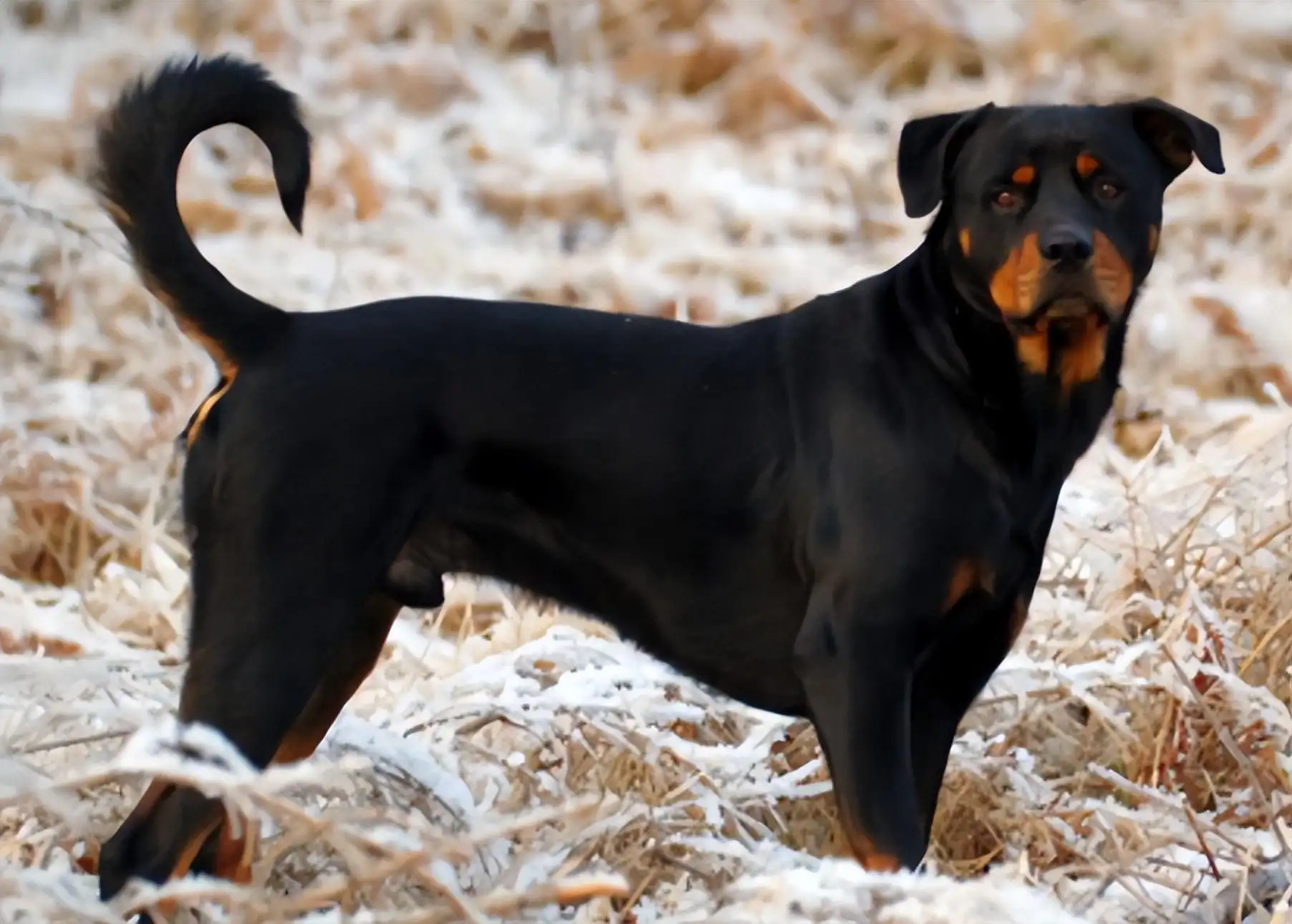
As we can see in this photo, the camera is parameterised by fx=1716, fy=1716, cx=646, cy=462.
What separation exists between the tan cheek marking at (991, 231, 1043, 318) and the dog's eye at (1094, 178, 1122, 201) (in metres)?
0.18

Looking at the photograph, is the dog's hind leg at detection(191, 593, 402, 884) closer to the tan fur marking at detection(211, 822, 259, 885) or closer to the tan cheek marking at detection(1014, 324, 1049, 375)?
the tan fur marking at detection(211, 822, 259, 885)

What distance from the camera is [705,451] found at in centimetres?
271

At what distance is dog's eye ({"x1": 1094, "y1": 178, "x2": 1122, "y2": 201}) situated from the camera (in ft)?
8.60

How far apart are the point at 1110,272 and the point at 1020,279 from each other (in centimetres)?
14

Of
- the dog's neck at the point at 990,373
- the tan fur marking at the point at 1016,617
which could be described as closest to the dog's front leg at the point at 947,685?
the tan fur marking at the point at 1016,617

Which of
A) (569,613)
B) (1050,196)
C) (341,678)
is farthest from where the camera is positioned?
(569,613)

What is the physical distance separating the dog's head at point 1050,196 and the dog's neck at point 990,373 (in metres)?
0.02

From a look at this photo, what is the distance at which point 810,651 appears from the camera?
8.29 ft

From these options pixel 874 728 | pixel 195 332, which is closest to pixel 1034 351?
pixel 874 728

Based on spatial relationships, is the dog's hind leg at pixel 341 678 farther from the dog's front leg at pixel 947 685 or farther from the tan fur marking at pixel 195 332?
the dog's front leg at pixel 947 685

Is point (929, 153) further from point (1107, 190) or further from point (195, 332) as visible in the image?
point (195, 332)

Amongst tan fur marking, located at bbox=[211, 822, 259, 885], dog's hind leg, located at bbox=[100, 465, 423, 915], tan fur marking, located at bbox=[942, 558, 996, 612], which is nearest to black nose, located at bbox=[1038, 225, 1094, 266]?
tan fur marking, located at bbox=[942, 558, 996, 612]

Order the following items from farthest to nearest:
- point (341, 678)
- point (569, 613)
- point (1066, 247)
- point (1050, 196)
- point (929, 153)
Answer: point (569, 613) → point (341, 678) → point (929, 153) → point (1050, 196) → point (1066, 247)

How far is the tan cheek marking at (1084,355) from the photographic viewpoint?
2602 millimetres
